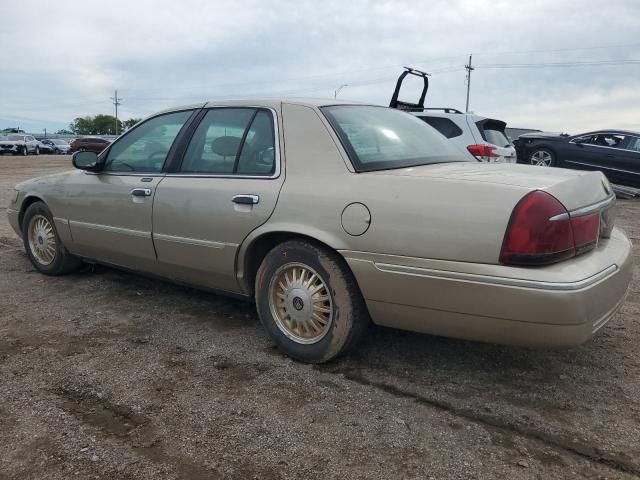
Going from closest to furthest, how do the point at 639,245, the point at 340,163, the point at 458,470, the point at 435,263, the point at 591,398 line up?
the point at 458,470
the point at 435,263
the point at 591,398
the point at 340,163
the point at 639,245

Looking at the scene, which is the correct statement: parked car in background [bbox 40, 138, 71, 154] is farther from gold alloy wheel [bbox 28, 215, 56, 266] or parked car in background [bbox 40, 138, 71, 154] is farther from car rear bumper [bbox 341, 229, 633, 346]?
car rear bumper [bbox 341, 229, 633, 346]

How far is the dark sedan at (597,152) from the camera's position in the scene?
483 inches

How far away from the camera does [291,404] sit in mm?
2701

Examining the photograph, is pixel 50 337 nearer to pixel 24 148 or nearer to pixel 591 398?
pixel 591 398

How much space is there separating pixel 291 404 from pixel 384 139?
1583 mm

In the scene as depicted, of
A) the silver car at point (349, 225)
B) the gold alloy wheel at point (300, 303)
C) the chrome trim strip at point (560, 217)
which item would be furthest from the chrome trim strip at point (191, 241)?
the chrome trim strip at point (560, 217)

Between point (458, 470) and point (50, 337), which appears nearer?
point (458, 470)

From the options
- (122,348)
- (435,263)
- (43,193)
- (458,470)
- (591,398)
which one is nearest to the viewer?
(458,470)

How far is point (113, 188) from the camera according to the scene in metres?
4.06

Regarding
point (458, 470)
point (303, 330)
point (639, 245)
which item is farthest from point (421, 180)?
point (639, 245)

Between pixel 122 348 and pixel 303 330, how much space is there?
109 centimetres

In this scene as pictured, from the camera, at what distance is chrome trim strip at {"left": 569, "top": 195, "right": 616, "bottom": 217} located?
2.53 meters

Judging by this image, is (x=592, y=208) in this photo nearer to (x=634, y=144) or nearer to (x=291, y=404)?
(x=291, y=404)

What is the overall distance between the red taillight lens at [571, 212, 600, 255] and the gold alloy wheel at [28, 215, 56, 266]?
4013mm
